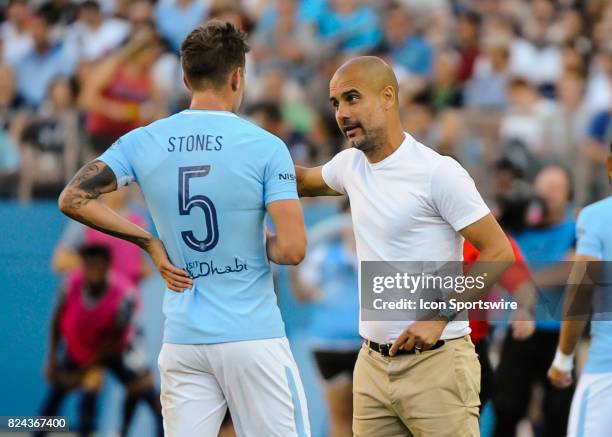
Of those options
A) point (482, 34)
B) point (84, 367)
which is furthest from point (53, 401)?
point (482, 34)

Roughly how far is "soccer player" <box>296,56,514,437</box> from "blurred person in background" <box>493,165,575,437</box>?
2.79m

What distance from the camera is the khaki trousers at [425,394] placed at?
4770 mm

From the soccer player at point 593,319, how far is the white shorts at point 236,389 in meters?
1.52

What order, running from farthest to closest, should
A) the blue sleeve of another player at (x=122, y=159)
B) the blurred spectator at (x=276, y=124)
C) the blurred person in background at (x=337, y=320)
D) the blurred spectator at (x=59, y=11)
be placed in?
the blurred spectator at (x=59, y=11), the blurred spectator at (x=276, y=124), the blurred person in background at (x=337, y=320), the blue sleeve of another player at (x=122, y=159)

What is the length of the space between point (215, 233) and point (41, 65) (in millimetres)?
7990

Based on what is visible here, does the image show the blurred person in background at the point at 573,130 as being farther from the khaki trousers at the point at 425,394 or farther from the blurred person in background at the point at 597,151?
the khaki trousers at the point at 425,394

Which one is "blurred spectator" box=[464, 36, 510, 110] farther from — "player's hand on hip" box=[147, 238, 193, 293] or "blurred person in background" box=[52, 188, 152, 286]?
"player's hand on hip" box=[147, 238, 193, 293]

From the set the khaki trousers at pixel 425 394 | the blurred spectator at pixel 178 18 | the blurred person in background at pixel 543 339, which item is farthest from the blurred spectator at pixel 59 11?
the khaki trousers at pixel 425 394

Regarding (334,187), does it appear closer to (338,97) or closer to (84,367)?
(338,97)

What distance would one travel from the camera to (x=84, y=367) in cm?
899

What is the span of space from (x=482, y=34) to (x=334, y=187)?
765 cm

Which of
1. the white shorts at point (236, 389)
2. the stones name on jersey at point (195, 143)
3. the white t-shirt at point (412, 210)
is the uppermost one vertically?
the stones name on jersey at point (195, 143)

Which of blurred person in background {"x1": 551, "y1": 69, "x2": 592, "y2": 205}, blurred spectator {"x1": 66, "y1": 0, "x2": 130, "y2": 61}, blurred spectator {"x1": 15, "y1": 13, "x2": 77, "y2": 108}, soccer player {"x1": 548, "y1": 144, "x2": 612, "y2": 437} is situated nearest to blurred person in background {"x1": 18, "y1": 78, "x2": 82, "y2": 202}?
blurred spectator {"x1": 15, "y1": 13, "x2": 77, "y2": 108}

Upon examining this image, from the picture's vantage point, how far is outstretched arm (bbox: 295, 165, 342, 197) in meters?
5.27
